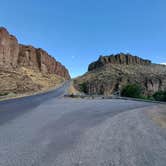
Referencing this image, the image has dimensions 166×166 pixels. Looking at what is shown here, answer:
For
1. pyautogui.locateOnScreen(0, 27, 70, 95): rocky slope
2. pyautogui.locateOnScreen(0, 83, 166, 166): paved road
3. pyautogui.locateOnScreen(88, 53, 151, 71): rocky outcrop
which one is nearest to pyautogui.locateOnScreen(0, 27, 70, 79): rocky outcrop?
pyautogui.locateOnScreen(0, 27, 70, 95): rocky slope

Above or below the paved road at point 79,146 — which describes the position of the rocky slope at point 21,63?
above

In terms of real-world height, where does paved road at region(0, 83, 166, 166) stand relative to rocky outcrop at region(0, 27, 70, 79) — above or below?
below

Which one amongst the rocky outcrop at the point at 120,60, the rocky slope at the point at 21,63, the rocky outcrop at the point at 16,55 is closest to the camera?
the rocky slope at the point at 21,63

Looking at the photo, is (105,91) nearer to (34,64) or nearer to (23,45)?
(34,64)

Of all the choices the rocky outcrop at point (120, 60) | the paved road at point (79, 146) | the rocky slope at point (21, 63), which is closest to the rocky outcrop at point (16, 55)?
the rocky slope at point (21, 63)

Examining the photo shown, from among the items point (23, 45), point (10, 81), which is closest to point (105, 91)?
point (10, 81)

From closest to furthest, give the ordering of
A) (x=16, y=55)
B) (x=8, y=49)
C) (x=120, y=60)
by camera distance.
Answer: (x=8, y=49) → (x=16, y=55) → (x=120, y=60)

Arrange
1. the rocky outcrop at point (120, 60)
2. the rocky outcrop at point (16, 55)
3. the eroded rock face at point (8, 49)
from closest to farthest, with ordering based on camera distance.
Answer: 1. the eroded rock face at point (8, 49)
2. the rocky outcrop at point (16, 55)
3. the rocky outcrop at point (120, 60)

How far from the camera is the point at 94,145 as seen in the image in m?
5.23

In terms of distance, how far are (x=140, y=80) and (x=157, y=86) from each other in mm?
7091

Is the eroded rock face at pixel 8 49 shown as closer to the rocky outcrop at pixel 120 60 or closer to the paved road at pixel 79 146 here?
the rocky outcrop at pixel 120 60

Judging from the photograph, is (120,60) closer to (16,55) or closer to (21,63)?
(21,63)

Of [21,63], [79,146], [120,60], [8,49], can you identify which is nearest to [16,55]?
[21,63]

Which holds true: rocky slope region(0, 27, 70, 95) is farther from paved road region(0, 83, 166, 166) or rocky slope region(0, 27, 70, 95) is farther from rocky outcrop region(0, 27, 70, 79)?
paved road region(0, 83, 166, 166)
